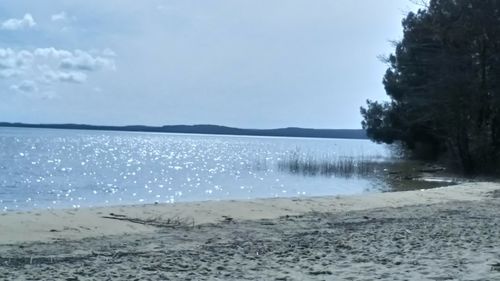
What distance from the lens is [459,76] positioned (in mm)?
35406

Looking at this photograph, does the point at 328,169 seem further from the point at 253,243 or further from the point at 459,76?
the point at 253,243

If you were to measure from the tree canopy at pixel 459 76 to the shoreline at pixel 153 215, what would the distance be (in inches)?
597

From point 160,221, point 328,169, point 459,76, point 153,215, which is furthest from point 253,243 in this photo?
point 328,169

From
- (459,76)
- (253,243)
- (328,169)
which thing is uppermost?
(459,76)

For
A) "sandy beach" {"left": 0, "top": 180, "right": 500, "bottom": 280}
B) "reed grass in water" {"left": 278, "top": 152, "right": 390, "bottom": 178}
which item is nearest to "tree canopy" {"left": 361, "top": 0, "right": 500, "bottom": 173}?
"reed grass in water" {"left": 278, "top": 152, "right": 390, "bottom": 178}

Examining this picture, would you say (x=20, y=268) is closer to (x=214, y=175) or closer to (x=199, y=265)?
(x=199, y=265)

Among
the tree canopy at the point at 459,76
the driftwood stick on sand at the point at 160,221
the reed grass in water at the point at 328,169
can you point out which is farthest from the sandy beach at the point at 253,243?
the reed grass in water at the point at 328,169

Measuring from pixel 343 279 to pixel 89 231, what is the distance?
673cm

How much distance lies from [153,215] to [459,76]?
2527cm

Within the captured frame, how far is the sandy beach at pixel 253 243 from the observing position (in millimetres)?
7855

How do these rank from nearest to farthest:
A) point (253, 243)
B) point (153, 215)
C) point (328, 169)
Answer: point (253, 243), point (153, 215), point (328, 169)

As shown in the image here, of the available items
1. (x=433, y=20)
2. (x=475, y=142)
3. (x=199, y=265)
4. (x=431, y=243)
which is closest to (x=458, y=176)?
(x=475, y=142)

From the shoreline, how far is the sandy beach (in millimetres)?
24

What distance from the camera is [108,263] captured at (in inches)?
341
